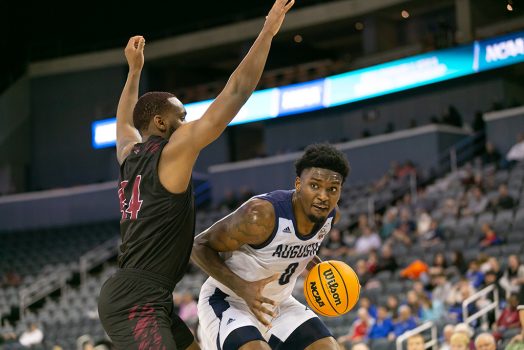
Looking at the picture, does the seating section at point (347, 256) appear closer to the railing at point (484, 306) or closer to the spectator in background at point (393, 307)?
the railing at point (484, 306)

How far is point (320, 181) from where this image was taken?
5945mm

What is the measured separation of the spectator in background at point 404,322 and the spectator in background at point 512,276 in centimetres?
147

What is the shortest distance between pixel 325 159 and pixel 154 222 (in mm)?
1480

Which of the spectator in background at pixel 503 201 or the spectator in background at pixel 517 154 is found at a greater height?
the spectator in background at pixel 517 154

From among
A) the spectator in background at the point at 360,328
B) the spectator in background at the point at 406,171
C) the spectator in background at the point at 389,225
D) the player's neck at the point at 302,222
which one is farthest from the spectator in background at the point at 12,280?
the player's neck at the point at 302,222

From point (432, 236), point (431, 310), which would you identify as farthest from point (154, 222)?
point (432, 236)

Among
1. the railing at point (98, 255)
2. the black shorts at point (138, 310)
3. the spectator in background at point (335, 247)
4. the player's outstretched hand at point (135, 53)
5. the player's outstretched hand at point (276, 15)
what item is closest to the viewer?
the player's outstretched hand at point (276, 15)

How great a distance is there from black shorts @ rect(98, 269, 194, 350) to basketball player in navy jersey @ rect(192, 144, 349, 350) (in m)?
0.91

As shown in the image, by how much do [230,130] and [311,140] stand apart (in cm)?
356

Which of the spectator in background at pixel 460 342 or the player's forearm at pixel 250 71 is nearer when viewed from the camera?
the player's forearm at pixel 250 71

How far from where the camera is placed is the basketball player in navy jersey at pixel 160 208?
4742 mm

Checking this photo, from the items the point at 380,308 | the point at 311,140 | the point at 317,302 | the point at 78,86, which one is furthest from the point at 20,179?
the point at 317,302

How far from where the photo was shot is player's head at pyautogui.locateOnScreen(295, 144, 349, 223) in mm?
5934

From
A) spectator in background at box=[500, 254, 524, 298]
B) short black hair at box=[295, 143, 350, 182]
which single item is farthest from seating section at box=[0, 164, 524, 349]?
short black hair at box=[295, 143, 350, 182]
